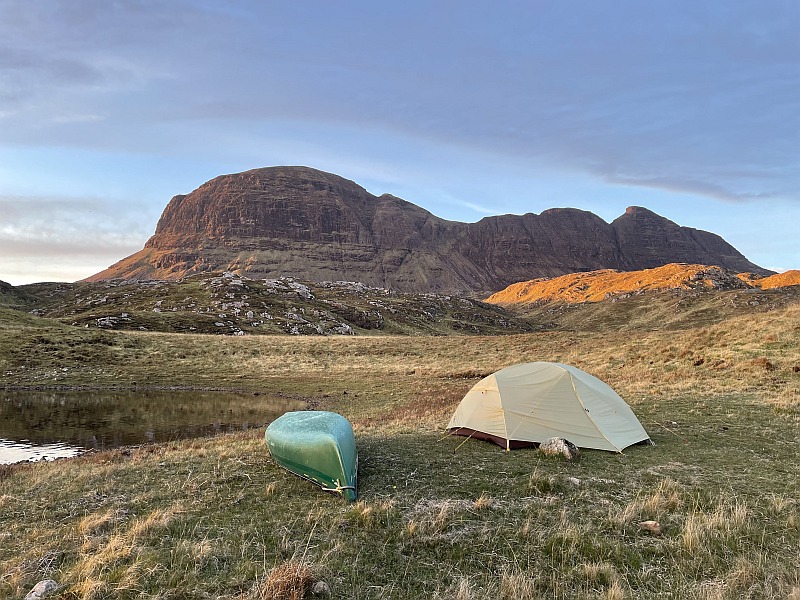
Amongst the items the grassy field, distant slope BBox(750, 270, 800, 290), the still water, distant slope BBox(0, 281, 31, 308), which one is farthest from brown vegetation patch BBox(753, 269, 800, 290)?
distant slope BBox(0, 281, 31, 308)

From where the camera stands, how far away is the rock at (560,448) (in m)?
13.0

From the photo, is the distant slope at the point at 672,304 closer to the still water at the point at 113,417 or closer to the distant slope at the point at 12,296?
the still water at the point at 113,417

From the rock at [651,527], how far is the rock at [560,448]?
15.1ft

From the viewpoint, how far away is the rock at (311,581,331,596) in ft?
19.9

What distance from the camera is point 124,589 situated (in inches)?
244

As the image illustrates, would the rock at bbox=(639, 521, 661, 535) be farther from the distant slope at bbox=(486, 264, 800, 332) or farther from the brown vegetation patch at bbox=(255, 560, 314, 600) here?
the distant slope at bbox=(486, 264, 800, 332)

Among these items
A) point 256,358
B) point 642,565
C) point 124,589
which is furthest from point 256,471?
point 256,358

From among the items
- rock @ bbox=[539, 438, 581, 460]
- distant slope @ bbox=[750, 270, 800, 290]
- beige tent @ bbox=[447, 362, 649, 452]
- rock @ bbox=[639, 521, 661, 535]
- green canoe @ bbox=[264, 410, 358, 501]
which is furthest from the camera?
distant slope @ bbox=[750, 270, 800, 290]

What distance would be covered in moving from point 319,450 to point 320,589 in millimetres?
4873

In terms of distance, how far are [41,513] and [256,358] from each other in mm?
43653

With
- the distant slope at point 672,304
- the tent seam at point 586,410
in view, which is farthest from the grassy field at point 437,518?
the distant slope at point 672,304

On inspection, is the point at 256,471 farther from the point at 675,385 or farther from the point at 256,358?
the point at 256,358

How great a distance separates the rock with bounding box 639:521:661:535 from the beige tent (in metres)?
6.01

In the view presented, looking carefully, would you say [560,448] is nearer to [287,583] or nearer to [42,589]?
[287,583]
